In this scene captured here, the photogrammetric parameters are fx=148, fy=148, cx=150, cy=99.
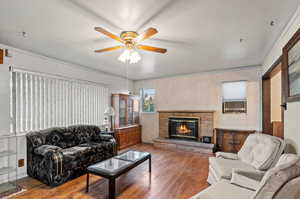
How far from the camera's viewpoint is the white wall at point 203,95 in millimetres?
4238

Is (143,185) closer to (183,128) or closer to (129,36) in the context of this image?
(129,36)

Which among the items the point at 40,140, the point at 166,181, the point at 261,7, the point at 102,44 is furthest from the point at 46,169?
the point at 261,7

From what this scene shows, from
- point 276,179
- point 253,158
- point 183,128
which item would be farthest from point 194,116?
point 276,179

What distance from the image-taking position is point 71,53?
3.23 m

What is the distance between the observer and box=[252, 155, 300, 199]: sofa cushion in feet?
3.69

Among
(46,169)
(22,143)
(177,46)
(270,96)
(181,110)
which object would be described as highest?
(177,46)

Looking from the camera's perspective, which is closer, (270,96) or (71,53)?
(71,53)

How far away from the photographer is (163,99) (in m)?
5.70

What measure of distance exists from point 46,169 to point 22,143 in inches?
35.3

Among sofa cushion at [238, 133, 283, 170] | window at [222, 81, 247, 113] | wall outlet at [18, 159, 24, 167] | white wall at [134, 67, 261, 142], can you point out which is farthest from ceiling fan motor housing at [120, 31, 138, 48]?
window at [222, 81, 247, 113]

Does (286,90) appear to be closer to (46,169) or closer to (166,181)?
(166,181)

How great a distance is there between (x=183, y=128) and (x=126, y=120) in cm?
205

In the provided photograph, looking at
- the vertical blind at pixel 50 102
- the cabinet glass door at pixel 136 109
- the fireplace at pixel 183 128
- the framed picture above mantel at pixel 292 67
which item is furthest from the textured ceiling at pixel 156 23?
the cabinet glass door at pixel 136 109

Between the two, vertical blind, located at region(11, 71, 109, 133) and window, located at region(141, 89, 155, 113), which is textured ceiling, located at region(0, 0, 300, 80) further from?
window, located at region(141, 89, 155, 113)
